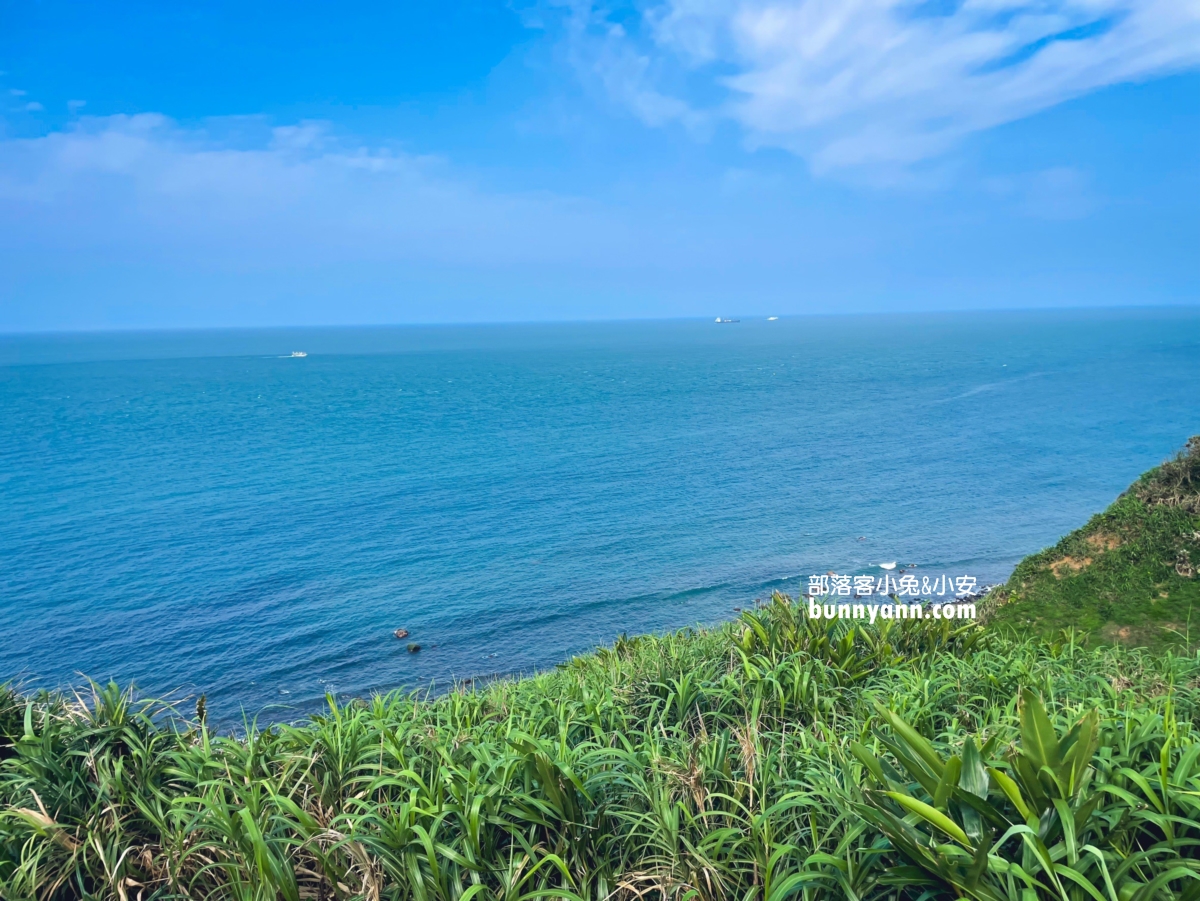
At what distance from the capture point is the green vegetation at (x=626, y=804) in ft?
13.4

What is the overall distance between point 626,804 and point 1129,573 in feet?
72.2

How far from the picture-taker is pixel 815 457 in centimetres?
6116

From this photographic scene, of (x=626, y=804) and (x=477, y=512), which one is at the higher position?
(x=626, y=804)

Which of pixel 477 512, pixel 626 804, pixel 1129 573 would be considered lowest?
pixel 477 512

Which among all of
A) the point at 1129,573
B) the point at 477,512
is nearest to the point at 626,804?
the point at 1129,573

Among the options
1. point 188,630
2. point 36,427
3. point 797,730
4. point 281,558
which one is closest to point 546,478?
point 281,558

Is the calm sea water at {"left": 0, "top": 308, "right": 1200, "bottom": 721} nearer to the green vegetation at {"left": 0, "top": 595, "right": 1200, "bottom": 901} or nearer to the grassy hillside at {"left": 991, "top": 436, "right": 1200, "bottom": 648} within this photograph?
the grassy hillside at {"left": 991, "top": 436, "right": 1200, "bottom": 648}

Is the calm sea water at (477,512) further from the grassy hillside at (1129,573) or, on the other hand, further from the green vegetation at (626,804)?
the green vegetation at (626,804)

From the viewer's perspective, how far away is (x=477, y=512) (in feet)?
156

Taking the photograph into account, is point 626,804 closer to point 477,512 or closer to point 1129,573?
point 1129,573

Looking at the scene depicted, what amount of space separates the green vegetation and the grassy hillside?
48.8ft

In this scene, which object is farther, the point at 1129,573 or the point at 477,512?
the point at 477,512

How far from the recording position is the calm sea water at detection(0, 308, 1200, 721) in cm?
3116

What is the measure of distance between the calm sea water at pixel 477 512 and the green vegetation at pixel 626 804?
20.1m
